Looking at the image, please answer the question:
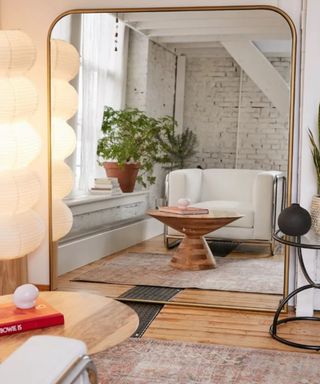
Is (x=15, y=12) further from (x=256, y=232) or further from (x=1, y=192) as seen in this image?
(x=256, y=232)

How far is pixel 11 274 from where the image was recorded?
154 inches

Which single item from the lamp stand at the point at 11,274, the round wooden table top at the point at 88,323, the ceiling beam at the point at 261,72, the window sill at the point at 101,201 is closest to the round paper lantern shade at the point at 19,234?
the lamp stand at the point at 11,274

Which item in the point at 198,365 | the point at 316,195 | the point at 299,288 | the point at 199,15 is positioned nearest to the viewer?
the point at 198,365

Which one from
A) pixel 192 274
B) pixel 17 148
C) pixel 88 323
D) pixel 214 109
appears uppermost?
pixel 214 109

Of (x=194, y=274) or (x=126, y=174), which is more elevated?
(x=126, y=174)

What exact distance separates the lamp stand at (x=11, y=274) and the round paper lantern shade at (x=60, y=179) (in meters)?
0.48

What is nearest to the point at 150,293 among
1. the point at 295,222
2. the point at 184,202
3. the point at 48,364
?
the point at 184,202

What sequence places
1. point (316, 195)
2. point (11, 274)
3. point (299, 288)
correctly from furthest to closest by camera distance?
point (11, 274)
point (316, 195)
point (299, 288)

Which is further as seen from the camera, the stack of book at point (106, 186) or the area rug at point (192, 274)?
the stack of book at point (106, 186)

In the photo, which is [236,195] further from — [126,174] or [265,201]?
[126,174]

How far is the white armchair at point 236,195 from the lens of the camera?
3.96 meters

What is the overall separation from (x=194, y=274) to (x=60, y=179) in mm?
1080

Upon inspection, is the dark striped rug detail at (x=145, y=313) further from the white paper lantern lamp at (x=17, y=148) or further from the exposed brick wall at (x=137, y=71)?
the exposed brick wall at (x=137, y=71)

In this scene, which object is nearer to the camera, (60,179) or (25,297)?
(25,297)
